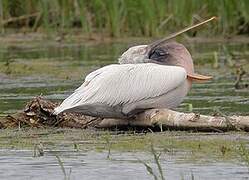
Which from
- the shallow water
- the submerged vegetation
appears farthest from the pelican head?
the submerged vegetation

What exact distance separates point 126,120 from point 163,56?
610 mm

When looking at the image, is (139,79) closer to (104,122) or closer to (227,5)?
(104,122)

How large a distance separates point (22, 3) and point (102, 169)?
9.32 metres

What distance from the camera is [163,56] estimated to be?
6840 mm

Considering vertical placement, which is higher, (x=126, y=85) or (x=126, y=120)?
(x=126, y=85)

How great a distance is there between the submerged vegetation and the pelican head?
17.5 ft

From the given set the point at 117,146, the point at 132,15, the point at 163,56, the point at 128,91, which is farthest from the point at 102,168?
the point at 132,15

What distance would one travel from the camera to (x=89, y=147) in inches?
219

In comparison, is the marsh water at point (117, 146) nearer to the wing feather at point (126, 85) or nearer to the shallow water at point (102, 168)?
the shallow water at point (102, 168)

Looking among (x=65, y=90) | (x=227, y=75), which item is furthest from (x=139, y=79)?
(x=227, y=75)

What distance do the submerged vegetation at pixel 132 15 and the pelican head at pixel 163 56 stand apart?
5331 mm

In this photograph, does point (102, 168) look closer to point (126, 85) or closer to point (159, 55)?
point (126, 85)

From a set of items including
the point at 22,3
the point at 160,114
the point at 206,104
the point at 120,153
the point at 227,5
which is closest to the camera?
the point at 120,153

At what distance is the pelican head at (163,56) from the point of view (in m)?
6.73
